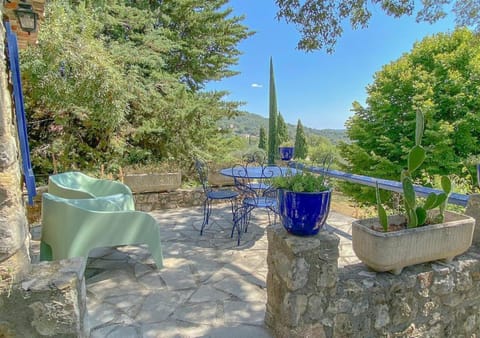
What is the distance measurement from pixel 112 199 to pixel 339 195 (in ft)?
30.4

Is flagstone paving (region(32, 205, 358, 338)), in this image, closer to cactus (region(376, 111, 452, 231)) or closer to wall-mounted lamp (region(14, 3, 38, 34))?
cactus (region(376, 111, 452, 231))

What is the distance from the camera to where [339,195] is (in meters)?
10.6

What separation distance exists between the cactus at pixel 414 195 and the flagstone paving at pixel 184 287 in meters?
1.08

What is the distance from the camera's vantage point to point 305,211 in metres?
1.55

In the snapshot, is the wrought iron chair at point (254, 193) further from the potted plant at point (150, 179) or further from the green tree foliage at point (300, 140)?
the green tree foliage at point (300, 140)

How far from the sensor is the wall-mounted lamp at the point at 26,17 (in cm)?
238

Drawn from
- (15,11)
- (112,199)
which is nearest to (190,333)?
(112,199)

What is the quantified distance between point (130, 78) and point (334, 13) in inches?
162

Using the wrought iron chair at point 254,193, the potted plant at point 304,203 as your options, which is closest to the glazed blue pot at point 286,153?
the wrought iron chair at point 254,193

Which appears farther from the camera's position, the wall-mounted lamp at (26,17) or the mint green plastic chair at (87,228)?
the wall-mounted lamp at (26,17)

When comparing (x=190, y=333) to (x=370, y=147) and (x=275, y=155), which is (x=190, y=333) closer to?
(x=275, y=155)

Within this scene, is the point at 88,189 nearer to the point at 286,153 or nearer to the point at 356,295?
the point at 286,153

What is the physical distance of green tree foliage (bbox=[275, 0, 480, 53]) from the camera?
3.54 meters

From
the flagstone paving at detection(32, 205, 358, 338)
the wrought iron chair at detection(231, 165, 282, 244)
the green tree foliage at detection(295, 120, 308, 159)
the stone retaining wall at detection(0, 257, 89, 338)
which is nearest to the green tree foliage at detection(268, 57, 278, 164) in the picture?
the wrought iron chair at detection(231, 165, 282, 244)
